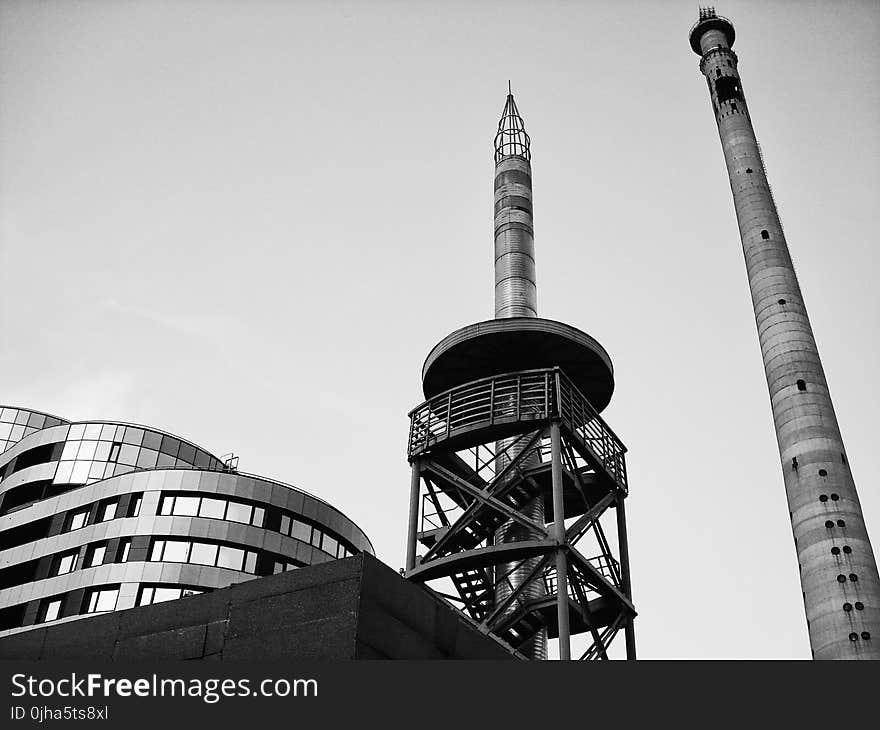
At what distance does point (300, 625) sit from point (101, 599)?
159 ft

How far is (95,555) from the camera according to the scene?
5741cm

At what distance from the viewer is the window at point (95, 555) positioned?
56969 millimetres

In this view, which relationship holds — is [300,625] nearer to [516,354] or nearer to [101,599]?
[516,354]

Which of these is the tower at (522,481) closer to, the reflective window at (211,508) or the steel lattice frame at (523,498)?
the steel lattice frame at (523,498)

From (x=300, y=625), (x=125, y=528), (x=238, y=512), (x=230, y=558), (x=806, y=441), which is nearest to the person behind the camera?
(x=300, y=625)

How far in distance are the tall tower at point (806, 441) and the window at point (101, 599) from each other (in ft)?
127

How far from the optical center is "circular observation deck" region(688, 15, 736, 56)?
60625 mm

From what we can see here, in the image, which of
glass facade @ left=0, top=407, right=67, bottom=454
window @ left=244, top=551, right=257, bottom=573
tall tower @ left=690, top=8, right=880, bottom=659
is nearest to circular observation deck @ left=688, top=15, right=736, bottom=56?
tall tower @ left=690, top=8, right=880, bottom=659

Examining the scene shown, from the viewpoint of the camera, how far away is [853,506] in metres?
38.1

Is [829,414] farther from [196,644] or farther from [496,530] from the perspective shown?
[196,644]

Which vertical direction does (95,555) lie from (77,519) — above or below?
below

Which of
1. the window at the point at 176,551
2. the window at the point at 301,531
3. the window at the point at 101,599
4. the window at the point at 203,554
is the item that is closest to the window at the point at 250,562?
the window at the point at 203,554

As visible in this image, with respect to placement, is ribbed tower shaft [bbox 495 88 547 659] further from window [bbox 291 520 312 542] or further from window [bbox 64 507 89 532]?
window [bbox 64 507 89 532]

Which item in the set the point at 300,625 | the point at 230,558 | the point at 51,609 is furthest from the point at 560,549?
the point at 51,609
